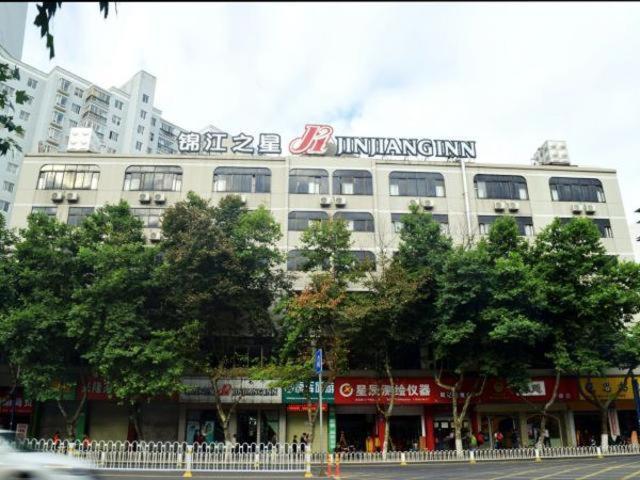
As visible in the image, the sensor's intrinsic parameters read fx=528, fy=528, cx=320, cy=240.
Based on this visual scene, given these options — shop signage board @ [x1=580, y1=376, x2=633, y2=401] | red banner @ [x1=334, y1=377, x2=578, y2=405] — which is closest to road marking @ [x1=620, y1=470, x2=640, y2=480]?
red banner @ [x1=334, y1=377, x2=578, y2=405]

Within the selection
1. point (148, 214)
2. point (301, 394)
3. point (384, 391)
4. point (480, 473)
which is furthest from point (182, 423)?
point (480, 473)

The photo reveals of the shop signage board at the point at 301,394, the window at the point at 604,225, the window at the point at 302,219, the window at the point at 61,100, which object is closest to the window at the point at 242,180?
the window at the point at 302,219

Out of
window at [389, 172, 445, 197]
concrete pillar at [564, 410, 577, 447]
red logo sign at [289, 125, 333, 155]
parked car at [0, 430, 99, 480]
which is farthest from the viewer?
red logo sign at [289, 125, 333, 155]

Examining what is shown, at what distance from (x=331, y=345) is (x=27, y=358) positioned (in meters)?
13.4

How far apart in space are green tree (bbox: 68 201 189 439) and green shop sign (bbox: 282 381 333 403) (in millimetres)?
5969

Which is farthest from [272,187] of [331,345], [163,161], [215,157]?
[331,345]

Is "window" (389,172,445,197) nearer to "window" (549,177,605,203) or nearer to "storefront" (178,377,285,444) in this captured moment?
"window" (549,177,605,203)

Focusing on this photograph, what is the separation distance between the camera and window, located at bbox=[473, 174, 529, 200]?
32.5 m

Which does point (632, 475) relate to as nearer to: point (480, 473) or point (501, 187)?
point (480, 473)

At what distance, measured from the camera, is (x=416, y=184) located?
106ft

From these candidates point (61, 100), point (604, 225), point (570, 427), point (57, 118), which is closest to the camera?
point (570, 427)

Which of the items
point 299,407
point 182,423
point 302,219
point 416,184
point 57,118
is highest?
point 57,118

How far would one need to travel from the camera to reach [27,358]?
2311cm

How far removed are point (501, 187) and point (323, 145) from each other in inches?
446
